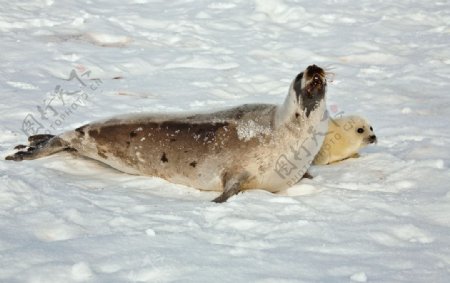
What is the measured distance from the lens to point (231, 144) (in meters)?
3.50

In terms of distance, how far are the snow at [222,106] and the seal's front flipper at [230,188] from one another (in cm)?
9

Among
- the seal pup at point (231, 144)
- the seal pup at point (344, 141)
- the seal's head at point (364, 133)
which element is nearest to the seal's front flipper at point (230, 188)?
the seal pup at point (231, 144)

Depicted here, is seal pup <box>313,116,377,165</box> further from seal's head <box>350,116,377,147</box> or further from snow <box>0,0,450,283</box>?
snow <box>0,0,450,283</box>

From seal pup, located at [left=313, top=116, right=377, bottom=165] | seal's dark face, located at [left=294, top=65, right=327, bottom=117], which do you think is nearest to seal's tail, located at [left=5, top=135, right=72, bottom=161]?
seal's dark face, located at [left=294, top=65, right=327, bottom=117]

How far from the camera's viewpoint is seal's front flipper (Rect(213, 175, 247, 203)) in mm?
3210

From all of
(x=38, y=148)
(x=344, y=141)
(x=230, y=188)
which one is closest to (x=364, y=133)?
(x=344, y=141)

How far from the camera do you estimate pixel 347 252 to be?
2494 millimetres

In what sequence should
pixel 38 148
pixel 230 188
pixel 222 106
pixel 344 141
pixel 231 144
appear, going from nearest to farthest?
pixel 230 188 → pixel 231 144 → pixel 38 148 → pixel 344 141 → pixel 222 106

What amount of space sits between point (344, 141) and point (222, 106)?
3.95ft

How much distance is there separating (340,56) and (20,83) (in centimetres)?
303

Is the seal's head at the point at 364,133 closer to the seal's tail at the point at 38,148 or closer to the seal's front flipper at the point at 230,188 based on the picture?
the seal's front flipper at the point at 230,188

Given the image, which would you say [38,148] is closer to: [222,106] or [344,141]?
[222,106]

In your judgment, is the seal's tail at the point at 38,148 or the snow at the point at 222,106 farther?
the seal's tail at the point at 38,148

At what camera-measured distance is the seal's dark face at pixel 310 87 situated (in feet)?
10.9
